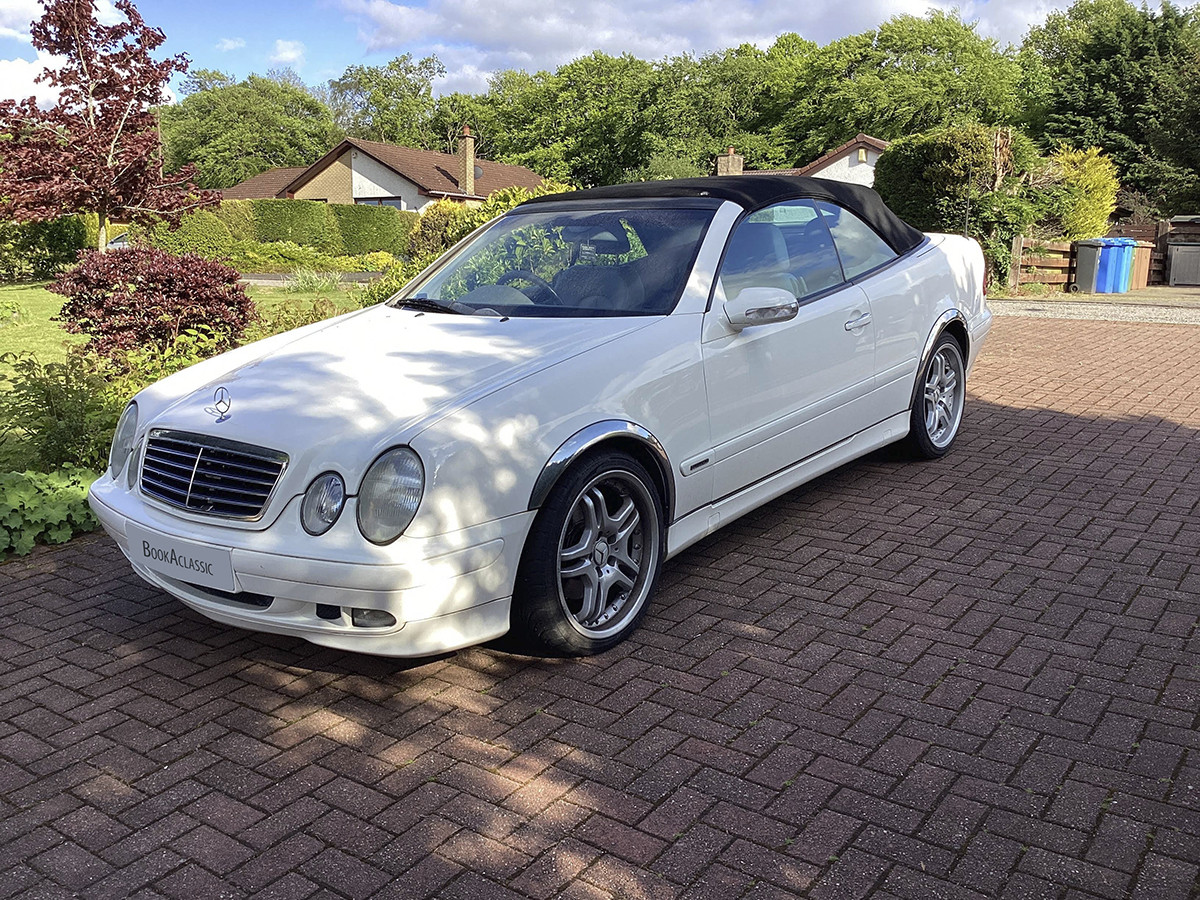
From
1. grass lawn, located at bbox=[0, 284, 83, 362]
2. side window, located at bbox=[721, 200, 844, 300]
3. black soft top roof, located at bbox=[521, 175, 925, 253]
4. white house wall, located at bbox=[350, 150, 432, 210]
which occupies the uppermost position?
white house wall, located at bbox=[350, 150, 432, 210]

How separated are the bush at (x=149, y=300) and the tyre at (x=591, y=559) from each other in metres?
5.73

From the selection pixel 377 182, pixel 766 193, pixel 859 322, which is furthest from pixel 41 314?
pixel 377 182

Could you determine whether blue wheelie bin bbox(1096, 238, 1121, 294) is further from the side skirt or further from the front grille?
the front grille

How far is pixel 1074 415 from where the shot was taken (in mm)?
7918

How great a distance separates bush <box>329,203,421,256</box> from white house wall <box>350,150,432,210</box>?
10459 millimetres

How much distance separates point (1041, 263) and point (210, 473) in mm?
18772

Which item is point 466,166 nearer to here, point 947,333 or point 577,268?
point 947,333

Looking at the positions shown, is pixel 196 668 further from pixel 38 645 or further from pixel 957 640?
pixel 957 640

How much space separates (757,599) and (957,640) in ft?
2.75

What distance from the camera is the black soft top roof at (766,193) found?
500cm

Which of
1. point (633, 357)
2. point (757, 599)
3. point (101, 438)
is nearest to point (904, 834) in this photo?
point (757, 599)

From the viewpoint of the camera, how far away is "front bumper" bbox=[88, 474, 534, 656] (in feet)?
10.8

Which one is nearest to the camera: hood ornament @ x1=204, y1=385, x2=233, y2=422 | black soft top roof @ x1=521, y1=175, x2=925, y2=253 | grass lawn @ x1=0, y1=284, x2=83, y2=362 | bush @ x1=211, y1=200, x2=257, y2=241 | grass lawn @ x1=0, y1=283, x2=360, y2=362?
hood ornament @ x1=204, y1=385, x2=233, y2=422

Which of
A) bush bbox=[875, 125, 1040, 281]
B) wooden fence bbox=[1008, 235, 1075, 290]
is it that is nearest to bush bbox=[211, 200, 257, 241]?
bush bbox=[875, 125, 1040, 281]
